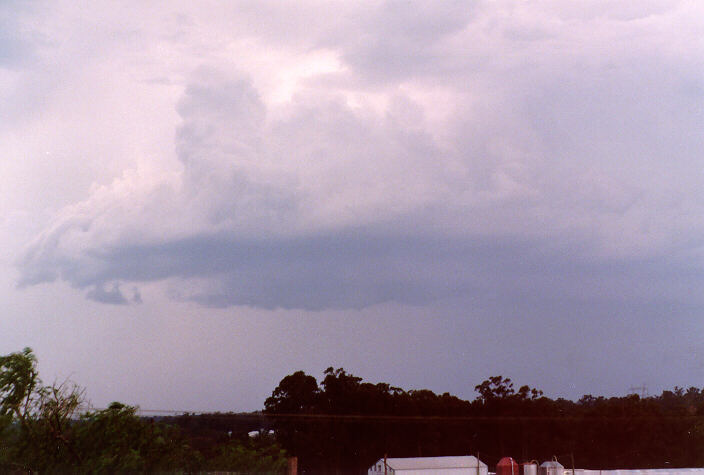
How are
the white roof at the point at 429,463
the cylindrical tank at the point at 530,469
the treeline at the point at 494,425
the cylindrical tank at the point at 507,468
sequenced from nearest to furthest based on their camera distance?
the white roof at the point at 429,463 → the cylindrical tank at the point at 530,469 → the cylindrical tank at the point at 507,468 → the treeline at the point at 494,425

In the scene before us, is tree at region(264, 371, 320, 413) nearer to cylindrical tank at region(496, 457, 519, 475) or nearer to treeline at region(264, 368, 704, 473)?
treeline at region(264, 368, 704, 473)

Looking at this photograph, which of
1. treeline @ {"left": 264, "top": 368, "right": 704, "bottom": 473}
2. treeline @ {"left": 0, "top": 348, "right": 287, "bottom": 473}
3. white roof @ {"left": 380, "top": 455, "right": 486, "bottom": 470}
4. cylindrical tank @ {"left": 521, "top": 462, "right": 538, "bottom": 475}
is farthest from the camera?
treeline @ {"left": 264, "top": 368, "right": 704, "bottom": 473}

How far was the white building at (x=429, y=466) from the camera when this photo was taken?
70375 mm

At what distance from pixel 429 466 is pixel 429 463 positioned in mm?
574

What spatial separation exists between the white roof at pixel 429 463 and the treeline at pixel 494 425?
330 inches

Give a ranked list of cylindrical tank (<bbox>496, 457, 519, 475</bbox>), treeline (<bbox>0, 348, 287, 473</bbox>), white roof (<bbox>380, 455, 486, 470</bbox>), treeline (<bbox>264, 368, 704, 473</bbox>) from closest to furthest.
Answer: treeline (<bbox>0, 348, 287, 473</bbox>), white roof (<bbox>380, 455, 486, 470</bbox>), cylindrical tank (<bbox>496, 457, 519, 475</bbox>), treeline (<bbox>264, 368, 704, 473</bbox>)

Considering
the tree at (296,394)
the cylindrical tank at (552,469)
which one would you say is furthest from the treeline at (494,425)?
the cylindrical tank at (552,469)

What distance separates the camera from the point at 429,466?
237 ft

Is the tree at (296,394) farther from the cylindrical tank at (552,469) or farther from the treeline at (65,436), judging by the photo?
the treeline at (65,436)

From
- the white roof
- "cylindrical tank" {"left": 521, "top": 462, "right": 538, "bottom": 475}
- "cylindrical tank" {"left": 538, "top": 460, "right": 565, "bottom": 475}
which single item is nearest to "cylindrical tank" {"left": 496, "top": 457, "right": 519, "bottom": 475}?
"cylindrical tank" {"left": 521, "top": 462, "right": 538, "bottom": 475}

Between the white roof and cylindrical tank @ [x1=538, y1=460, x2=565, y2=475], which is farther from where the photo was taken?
the white roof

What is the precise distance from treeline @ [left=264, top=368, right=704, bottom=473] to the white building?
8.28 metres

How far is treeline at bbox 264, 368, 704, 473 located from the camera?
83.7 metres

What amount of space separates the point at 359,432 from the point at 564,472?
67.6ft
